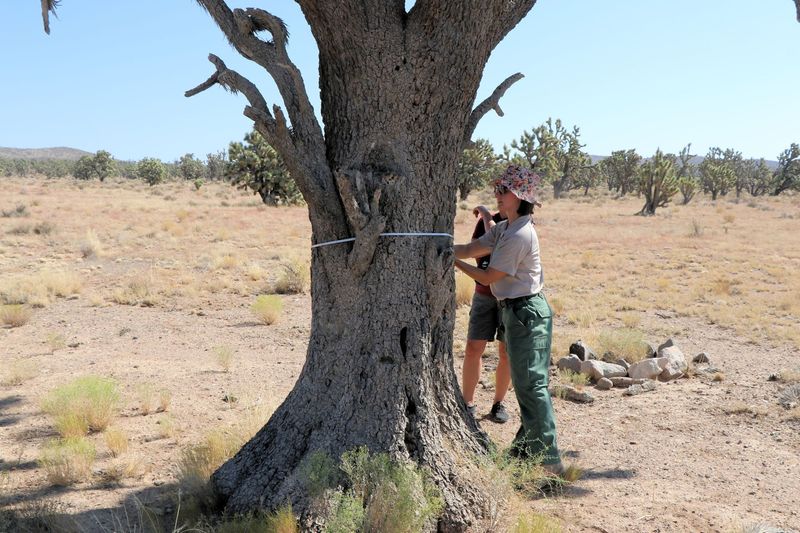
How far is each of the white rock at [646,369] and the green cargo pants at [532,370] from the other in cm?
316

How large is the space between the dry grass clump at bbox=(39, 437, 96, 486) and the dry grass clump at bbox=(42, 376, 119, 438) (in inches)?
19.3

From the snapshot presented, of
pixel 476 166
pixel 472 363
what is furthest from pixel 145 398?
pixel 476 166

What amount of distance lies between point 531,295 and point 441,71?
1421 millimetres

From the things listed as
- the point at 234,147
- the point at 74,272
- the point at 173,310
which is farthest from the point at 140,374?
the point at 234,147

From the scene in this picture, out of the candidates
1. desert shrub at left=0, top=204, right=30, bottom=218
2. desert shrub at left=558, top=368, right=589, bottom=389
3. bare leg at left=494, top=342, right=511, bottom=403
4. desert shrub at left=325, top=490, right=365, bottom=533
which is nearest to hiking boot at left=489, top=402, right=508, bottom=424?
bare leg at left=494, top=342, right=511, bottom=403

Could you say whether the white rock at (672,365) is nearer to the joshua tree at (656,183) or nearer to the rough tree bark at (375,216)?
the rough tree bark at (375,216)

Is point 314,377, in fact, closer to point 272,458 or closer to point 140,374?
point 272,458

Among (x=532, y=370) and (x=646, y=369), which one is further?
→ (x=646, y=369)

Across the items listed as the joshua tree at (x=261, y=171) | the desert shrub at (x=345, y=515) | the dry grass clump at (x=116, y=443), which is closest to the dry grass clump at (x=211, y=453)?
the dry grass clump at (x=116, y=443)

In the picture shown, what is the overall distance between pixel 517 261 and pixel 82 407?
11.5ft

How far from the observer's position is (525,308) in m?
3.96

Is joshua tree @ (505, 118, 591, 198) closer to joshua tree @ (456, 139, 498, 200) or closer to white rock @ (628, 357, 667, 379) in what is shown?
joshua tree @ (456, 139, 498, 200)

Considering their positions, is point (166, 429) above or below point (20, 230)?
below

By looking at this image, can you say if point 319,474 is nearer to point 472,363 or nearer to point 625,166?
point 472,363
